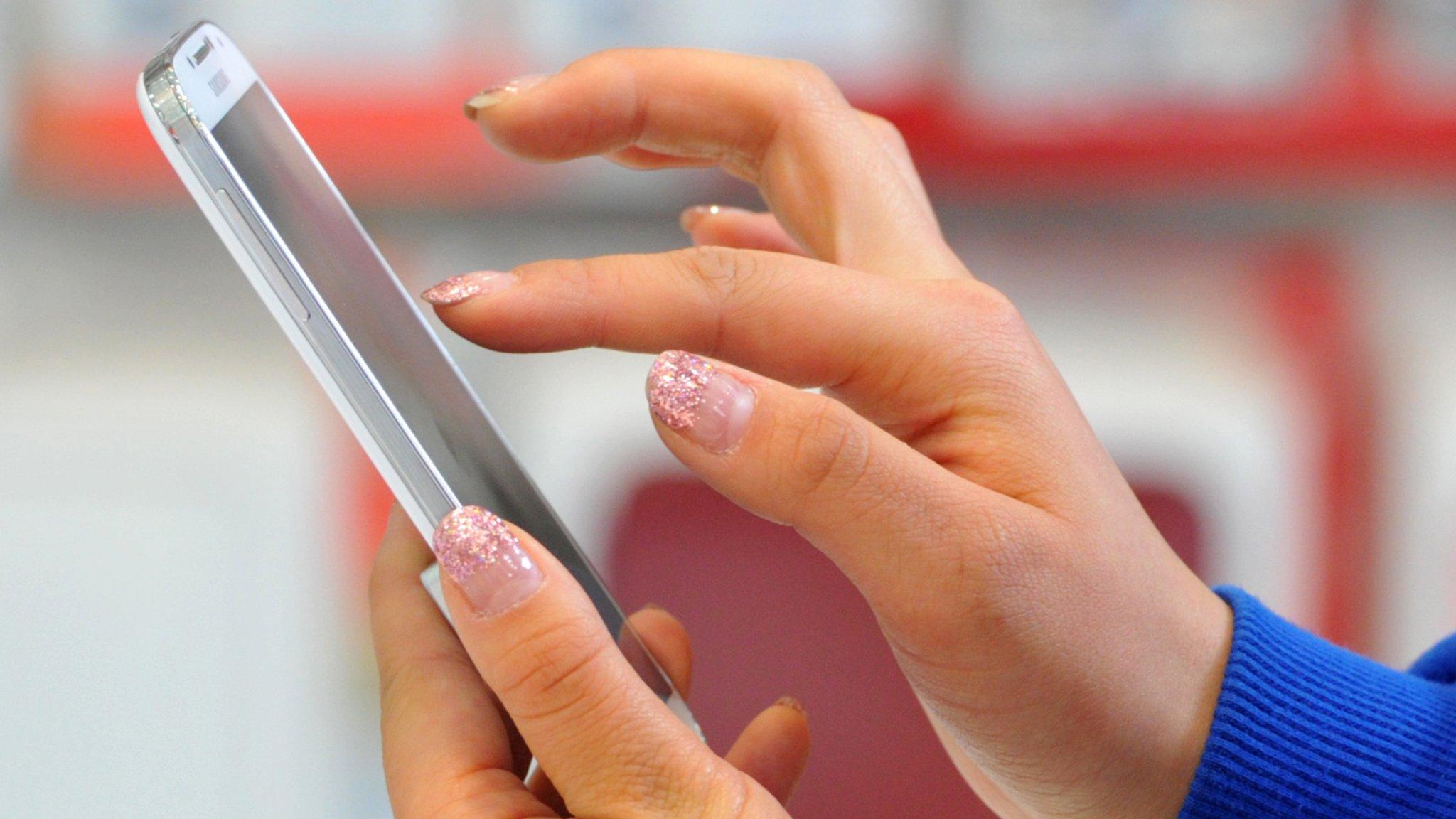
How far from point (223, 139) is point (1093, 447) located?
360 millimetres

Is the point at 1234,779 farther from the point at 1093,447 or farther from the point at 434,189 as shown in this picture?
the point at 434,189

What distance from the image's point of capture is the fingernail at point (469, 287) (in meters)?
0.43

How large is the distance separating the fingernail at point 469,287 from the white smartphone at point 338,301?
0.03m

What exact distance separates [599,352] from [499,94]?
0.59 metres

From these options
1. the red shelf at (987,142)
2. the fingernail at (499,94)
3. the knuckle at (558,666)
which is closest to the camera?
the knuckle at (558,666)

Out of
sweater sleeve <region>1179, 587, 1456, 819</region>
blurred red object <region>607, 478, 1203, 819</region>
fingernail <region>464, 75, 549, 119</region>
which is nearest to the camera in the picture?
sweater sleeve <region>1179, 587, 1456, 819</region>

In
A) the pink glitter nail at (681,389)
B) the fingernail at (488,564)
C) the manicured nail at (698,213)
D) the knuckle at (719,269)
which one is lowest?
the fingernail at (488,564)

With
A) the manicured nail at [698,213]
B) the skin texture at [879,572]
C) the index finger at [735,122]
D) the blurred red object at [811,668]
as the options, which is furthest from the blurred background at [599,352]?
the skin texture at [879,572]

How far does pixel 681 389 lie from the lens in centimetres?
38

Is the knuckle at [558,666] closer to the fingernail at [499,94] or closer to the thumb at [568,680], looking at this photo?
the thumb at [568,680]

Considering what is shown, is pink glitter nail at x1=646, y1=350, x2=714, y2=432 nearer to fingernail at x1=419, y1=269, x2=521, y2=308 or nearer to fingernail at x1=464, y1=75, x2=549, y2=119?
fingernail at x1=419, y1=269, x2=521, y2=308

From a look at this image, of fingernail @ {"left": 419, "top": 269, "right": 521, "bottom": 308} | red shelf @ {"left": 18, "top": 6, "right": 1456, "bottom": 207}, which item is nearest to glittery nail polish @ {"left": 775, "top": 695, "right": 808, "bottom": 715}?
fingernail @ {"left": 419, "top": 269, "right": 521, "bottom": 308}

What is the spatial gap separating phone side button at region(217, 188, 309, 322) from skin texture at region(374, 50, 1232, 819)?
0.07 m

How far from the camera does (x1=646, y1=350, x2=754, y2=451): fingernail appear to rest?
1.24 ft
